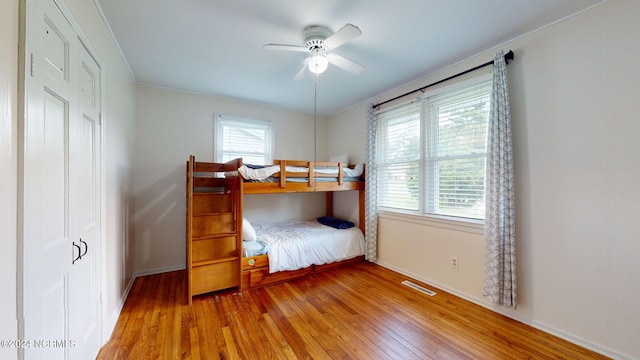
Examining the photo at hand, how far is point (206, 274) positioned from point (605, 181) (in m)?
3.57

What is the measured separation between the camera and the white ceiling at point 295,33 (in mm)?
1810

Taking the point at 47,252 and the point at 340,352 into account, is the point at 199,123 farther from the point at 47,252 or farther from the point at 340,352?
the point at 340,352

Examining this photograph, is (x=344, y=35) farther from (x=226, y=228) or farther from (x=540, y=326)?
(x=540, y=326)

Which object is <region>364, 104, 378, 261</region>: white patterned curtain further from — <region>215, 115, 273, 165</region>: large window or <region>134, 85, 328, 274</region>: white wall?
<region>134, 85, 328, 274</region>: white wall

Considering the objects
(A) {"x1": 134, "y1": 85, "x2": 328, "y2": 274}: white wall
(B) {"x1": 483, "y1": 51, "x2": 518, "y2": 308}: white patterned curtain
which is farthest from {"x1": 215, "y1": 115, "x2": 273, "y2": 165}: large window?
(B) {"x1": 483, "y1": 51, "x2": 518, "y2": 308}: white patterned curtain

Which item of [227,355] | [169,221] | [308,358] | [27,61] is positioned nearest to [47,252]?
[27,61]

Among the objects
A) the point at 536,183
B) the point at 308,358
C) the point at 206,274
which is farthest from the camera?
the point at 206,274

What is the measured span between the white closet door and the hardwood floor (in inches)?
19.2

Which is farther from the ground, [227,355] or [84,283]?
[84,283]

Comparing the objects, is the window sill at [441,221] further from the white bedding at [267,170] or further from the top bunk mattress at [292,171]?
the white bedding at [267,170]

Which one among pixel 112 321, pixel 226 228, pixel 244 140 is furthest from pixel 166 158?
pixel 112 321

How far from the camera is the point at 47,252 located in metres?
1.12

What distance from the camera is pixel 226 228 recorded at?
9.37ft

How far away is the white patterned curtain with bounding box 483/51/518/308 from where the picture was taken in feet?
7.16
